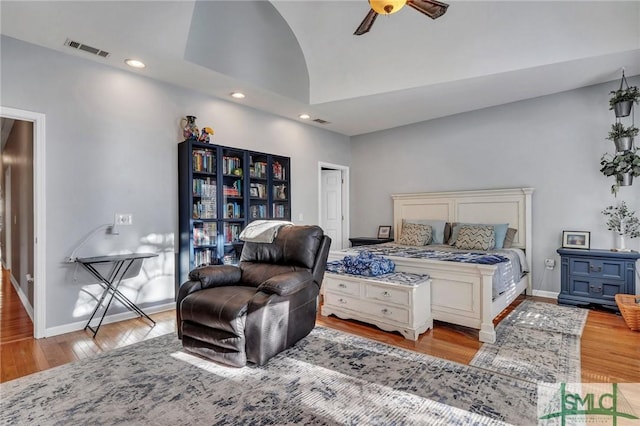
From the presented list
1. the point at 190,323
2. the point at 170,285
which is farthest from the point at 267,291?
the point at 170,285

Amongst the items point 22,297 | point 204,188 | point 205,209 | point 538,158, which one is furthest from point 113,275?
point 538,158

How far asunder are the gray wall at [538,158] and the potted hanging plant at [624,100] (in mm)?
344

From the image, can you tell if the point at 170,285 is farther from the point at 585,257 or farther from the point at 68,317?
the point at 585,257

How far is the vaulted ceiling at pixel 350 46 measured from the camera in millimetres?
2836

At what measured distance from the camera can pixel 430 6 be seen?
223 centimetres

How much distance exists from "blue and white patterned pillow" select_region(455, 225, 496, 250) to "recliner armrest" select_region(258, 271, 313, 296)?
2.56 metres

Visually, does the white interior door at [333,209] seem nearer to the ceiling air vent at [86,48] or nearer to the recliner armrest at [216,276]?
A: the recliner armrest at [216,276]

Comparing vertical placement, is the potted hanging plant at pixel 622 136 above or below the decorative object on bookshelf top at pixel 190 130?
below

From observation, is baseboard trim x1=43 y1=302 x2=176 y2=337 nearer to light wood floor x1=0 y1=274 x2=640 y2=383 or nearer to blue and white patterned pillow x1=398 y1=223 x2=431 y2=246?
light wood floor x1=0 y1=274 x2=640 y2=383

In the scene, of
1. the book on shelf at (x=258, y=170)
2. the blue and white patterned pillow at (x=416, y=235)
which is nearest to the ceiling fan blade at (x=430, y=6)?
the book on shelf at (x=258, y=170)

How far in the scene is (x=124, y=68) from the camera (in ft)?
11.3

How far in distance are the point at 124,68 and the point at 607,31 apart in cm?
482

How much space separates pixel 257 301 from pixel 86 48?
9.50 feet

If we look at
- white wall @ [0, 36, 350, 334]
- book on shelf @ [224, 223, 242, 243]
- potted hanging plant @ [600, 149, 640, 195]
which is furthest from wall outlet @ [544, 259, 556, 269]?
white wall @ [0, 36, 350, 334]
